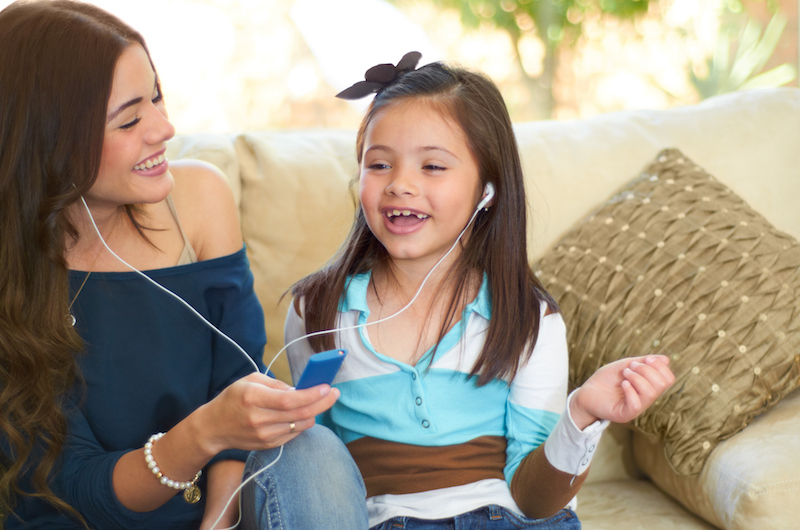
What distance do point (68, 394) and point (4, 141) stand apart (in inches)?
15.4

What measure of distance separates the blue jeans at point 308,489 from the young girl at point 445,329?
194mm

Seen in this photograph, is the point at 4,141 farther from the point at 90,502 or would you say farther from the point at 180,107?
the point at 180,107

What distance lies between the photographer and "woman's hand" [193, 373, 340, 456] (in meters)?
0.84

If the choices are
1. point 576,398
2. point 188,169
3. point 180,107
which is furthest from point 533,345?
point 180,107

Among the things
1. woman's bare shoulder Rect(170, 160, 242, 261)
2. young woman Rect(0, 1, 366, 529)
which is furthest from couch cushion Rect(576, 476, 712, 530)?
woman's bare shoulder Rect(170, 160, 242, 261)

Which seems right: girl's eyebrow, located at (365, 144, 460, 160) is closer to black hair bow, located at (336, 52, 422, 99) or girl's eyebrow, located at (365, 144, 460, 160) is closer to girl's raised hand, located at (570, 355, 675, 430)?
black hair bow, located at (336, 52, 422, 99)

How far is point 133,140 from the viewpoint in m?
1.03

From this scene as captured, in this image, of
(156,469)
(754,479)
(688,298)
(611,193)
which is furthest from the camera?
(611,193)

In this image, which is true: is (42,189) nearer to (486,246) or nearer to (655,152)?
(486,246)

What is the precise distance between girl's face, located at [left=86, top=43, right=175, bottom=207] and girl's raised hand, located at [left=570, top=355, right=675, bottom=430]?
0.69 m

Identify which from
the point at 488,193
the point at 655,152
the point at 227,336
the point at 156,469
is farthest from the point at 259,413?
the point at 655,152

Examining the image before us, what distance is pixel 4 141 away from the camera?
3.27 ft

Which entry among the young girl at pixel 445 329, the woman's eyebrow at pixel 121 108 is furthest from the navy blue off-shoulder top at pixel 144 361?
the woman's eyebrow at pixel 121 108

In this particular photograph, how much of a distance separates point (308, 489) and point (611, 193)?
1072mm
